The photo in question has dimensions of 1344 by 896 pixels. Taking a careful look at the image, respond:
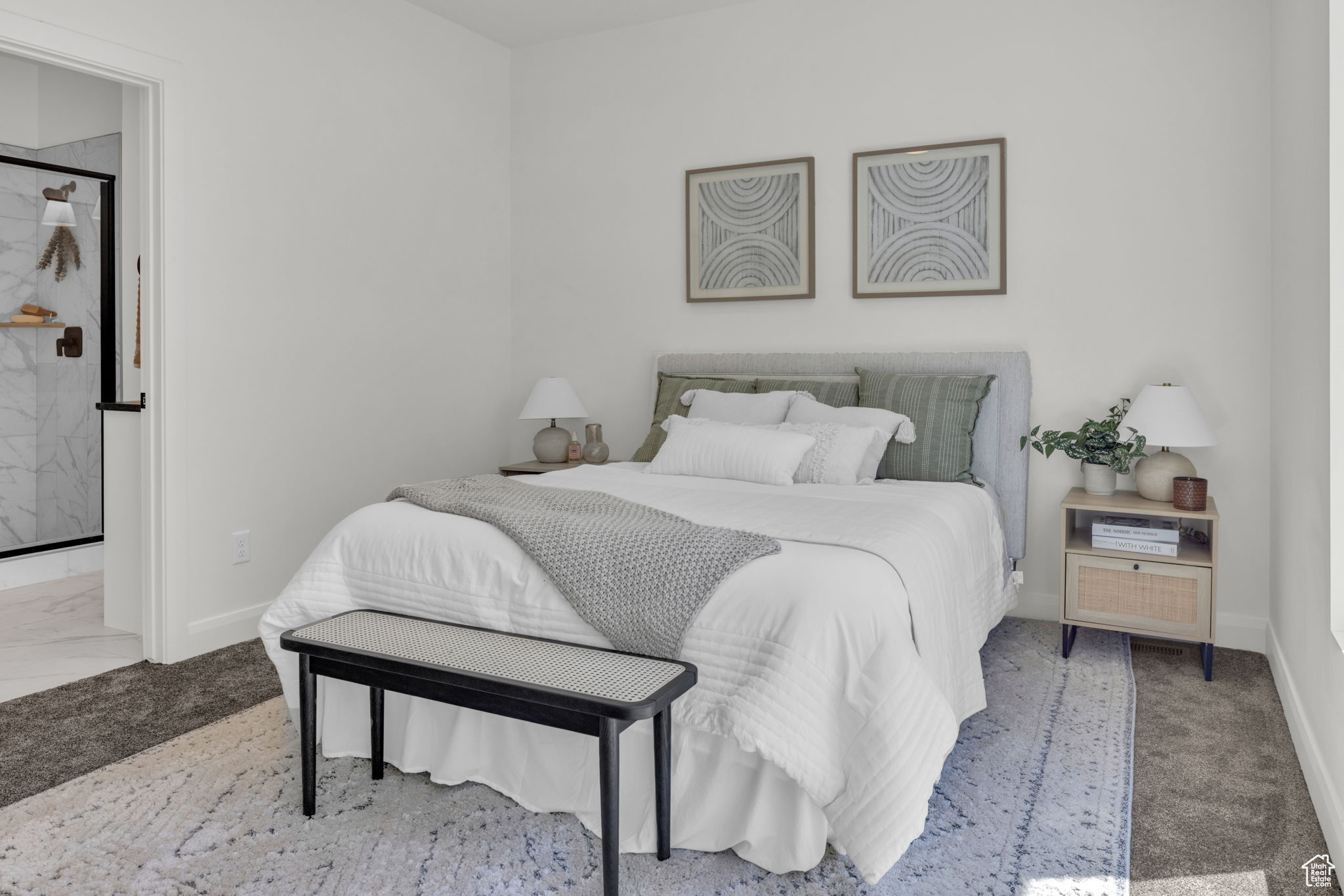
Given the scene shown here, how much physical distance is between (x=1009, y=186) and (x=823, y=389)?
44.0 inches

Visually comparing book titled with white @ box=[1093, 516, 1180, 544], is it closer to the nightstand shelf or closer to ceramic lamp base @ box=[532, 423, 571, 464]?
the nightstand shelf

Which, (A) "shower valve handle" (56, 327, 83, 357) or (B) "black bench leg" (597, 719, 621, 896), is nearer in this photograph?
(B) "black bench leg" (597, 719, 621, 896)

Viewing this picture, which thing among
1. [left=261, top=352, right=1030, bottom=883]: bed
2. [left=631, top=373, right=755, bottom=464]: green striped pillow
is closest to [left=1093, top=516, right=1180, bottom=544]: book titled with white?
[left=261, top=352, right=1030, bottom=883]: bed

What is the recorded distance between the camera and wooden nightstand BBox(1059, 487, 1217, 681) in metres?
3.03

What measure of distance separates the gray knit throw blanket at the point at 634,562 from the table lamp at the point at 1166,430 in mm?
1770

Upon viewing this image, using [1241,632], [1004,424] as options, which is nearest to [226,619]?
[1004,424]

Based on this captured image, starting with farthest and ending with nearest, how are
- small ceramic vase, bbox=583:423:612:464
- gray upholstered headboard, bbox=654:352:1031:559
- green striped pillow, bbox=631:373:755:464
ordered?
small ceramic vase, bbox=583:423:612:464 → green striped pillow, bbox=631:373:755:464 → gray upholstered headboard, bbox=654:352:1031:559

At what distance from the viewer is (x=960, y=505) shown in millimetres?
2941

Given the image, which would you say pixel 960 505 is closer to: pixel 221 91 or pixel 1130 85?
pixel 1130 85

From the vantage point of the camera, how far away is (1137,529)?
10.3 feet

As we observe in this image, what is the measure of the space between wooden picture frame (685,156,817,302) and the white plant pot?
141 centimetres

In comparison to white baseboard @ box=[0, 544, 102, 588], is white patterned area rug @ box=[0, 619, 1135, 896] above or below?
below

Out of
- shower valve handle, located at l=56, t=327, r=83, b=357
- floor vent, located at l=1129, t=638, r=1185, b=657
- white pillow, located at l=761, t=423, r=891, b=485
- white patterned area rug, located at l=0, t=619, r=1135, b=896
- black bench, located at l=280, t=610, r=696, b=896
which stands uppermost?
shower valve handle, located at l=56, t=327, r=83, b=357

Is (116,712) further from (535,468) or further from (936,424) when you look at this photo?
(936,424)
